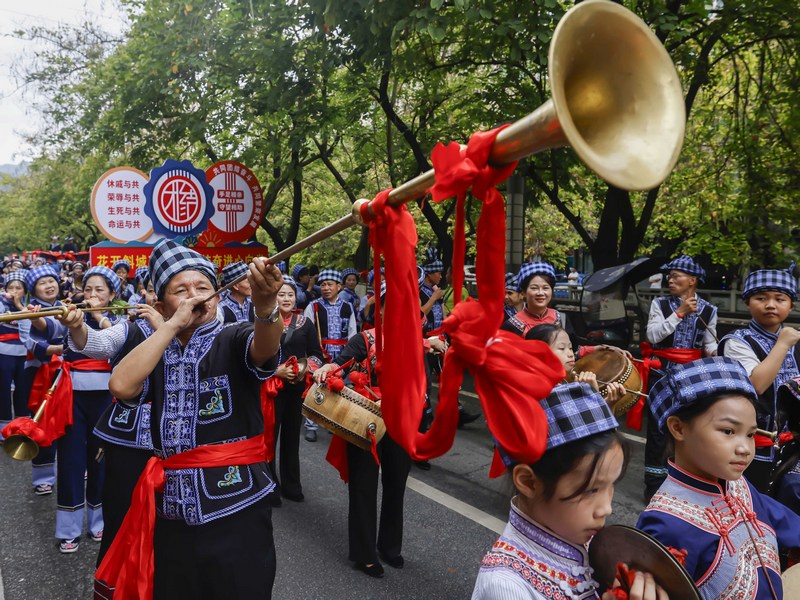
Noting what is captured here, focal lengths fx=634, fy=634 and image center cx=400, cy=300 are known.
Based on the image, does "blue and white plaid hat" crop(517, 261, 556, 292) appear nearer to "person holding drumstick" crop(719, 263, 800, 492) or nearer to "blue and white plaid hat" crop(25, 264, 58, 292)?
"person holding drumstick" crop(719, 263, 800, 492)

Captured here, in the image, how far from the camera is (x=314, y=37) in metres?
8.67

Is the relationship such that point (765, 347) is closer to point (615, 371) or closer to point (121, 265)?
Result: point (615, 371)

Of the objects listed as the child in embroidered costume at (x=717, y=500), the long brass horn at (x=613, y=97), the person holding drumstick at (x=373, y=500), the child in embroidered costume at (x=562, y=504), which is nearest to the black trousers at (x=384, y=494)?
the person holding drumstick at (x=373, y=500)

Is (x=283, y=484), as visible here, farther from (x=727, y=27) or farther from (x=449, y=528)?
(x=727, y=27)

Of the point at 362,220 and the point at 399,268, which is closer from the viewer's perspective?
the point at 399,268

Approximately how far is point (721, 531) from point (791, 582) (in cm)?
27

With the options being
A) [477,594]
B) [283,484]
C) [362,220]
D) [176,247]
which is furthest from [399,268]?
[283,484]

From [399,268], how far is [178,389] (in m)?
1.47

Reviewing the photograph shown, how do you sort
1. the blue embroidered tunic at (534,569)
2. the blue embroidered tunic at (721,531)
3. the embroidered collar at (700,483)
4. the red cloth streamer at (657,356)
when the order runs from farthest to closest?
the red cloth streamer at (657,356)
the embroidered collar at (700,483)
the blue embroidered tunic at (721,531)
the blue embroidered tunic at (534,569)

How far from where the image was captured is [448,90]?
11852mm

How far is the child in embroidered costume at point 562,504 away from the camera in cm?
170

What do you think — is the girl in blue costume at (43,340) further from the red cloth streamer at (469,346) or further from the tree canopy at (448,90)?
the red cloth streamer at (469,346)

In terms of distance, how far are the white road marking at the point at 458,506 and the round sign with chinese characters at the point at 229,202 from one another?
16.1 feet

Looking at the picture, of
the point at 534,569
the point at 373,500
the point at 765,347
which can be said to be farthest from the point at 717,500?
the point at 373,500
